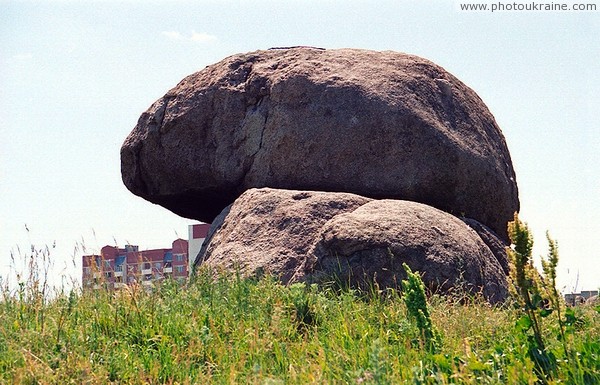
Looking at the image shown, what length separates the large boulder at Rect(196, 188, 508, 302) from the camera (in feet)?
28.1

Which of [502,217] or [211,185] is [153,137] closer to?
[211,185]

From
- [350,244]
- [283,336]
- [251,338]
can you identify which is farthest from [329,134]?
[251,338]

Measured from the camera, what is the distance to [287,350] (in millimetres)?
6617

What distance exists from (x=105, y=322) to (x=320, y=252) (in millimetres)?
2569

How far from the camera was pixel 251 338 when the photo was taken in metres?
6.90

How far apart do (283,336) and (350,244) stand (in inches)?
73.4

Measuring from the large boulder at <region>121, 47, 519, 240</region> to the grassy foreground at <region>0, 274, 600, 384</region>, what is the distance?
2664 millimetres

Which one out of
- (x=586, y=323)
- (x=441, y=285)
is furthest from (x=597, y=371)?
(x=441, y=285)

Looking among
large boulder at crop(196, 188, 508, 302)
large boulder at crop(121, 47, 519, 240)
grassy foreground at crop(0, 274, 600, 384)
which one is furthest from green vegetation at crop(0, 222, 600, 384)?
large boulder at crop(121, 47, 519, 240)

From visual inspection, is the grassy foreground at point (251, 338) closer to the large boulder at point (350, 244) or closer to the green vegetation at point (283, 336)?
the green vegetation at point (283, 336)

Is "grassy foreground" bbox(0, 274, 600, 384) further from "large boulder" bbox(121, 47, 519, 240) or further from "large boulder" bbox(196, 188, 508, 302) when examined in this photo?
"large boulder" bbox(121, 47, 519, 240)

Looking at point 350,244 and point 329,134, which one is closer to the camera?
point 350,244

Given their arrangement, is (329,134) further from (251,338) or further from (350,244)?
(251,338)

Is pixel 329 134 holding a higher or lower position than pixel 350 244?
higher
